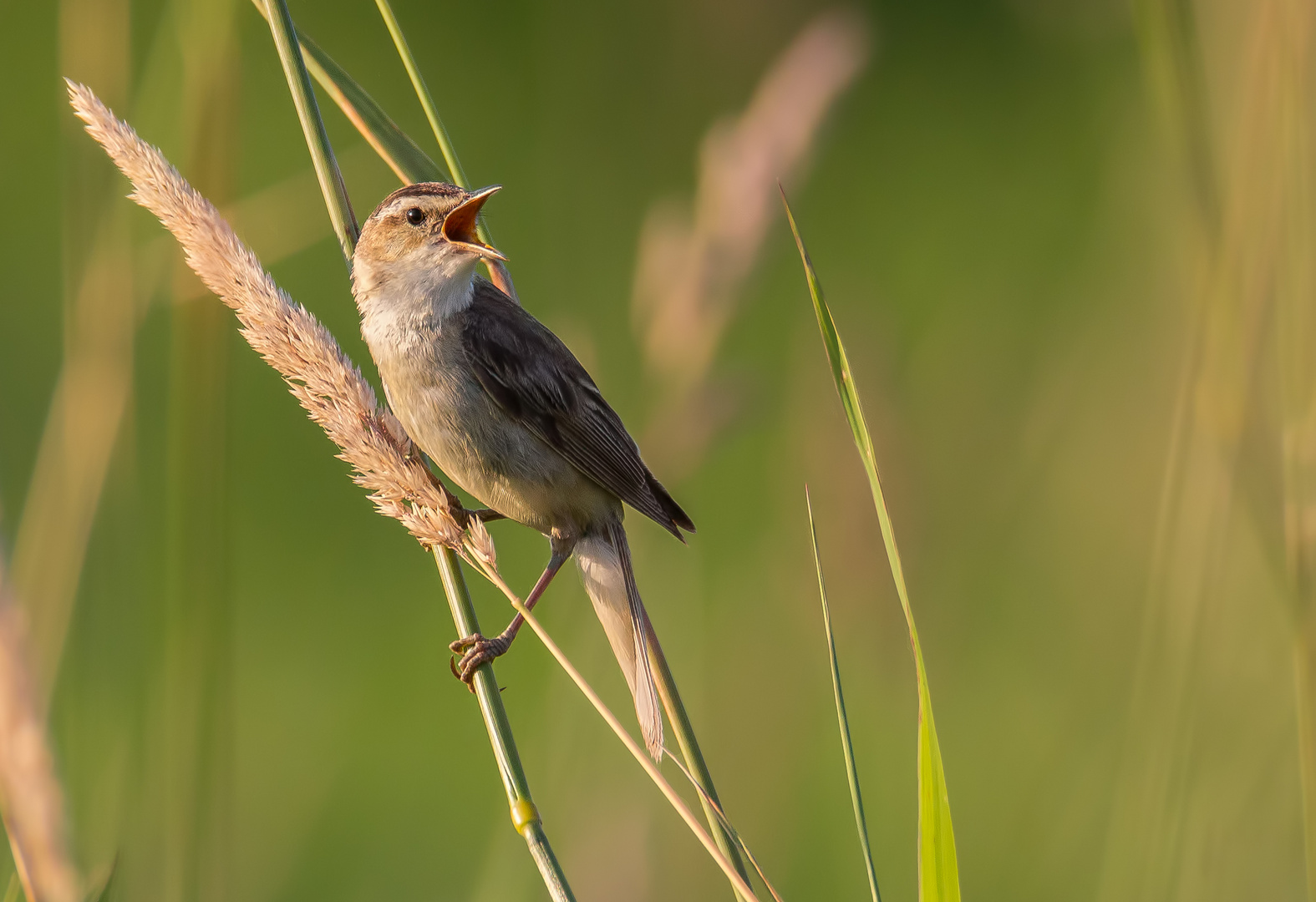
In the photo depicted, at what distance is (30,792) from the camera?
145 centimetres

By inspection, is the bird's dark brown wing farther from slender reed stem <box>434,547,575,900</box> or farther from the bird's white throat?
slender reed stem <box>434,547,575,900</box>

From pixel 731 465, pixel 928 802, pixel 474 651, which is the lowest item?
pixel 928 802

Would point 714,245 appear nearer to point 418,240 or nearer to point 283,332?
point 418,240

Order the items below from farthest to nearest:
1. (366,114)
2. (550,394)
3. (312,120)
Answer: (550,394), (366,114), (312,120)

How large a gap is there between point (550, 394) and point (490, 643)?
68 cm

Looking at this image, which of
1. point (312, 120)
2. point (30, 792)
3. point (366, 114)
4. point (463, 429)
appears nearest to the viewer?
point (30, 792)

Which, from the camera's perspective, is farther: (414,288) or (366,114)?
(414,288)

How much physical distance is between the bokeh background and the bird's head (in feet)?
0.49

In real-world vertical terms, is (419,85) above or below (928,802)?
above

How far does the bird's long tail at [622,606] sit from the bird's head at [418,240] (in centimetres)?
74

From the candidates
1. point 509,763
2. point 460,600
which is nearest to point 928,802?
point 509,763

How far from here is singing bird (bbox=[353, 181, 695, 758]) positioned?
8.61 ft

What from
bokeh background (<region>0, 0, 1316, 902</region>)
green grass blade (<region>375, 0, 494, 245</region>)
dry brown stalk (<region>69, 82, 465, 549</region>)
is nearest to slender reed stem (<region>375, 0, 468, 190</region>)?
green grass blade (<region>375, 0, 494, 245</region>)

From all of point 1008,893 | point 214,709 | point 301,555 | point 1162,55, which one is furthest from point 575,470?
point 301,555
